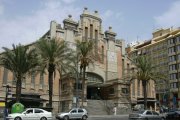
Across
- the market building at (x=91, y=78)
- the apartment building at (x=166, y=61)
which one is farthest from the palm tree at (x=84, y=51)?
the apartment building at (x=166, y=61)

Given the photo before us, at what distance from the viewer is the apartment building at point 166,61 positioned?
8659cm

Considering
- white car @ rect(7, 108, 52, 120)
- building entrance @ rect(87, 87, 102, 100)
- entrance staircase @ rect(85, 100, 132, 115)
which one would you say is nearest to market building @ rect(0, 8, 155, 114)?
building entrance @ rect(87, 87, 102, 100)

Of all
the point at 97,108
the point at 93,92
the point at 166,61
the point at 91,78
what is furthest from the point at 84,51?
the point at 166,61

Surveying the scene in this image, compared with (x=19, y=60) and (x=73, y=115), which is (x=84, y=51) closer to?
(x=19, y=60)

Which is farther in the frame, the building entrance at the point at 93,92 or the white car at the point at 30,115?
the building entrance at the point at 93,92

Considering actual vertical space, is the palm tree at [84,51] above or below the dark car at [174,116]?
above

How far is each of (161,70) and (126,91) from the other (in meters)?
38.7

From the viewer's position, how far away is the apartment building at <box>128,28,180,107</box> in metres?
86.6

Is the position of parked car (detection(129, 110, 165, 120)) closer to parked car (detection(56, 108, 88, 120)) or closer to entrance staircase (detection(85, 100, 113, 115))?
parked car (detection(56, 108, 88, 120))

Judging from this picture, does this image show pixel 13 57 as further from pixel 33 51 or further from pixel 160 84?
pixel 160 84

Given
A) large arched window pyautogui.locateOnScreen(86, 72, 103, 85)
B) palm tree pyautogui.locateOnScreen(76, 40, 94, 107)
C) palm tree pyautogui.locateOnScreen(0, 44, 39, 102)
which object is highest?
palm tree pyautogui.locateOnScreen(76, 40, 94, 107)

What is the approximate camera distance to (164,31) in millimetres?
103625

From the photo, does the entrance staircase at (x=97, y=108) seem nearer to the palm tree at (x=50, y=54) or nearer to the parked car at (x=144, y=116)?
the palm tree at (x=50, y=54)

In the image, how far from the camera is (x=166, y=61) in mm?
91750
